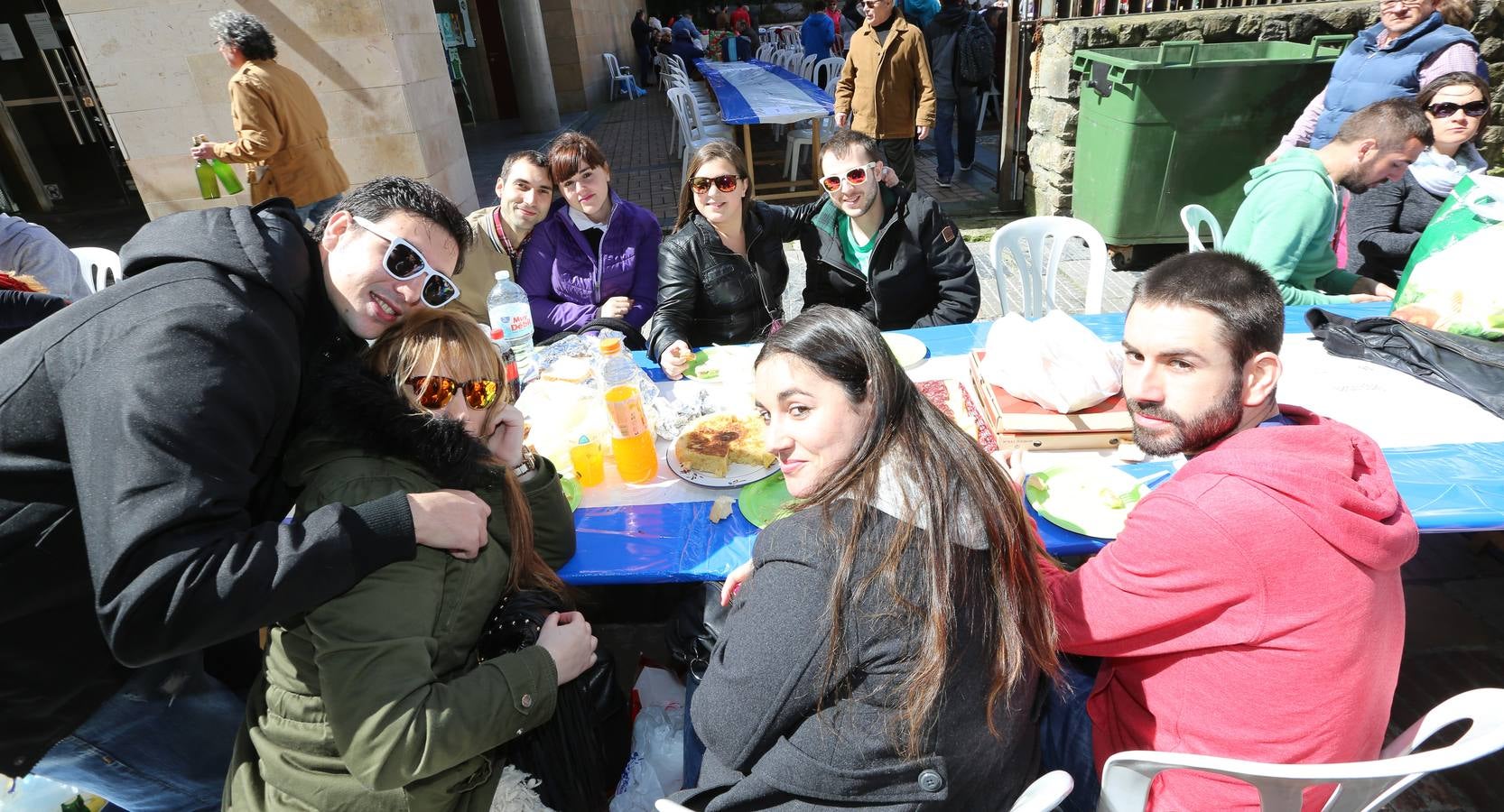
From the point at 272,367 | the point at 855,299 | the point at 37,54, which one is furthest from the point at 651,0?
the point at 272,367

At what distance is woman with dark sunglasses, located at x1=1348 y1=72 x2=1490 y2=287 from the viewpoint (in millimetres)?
3771

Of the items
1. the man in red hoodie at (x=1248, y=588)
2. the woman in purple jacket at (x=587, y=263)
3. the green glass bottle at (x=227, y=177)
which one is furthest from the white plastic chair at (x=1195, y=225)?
the green glass bottle at (x=227, y=177)

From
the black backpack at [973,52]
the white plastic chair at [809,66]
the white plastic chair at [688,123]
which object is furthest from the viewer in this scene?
the white plastic chair at [809,66]

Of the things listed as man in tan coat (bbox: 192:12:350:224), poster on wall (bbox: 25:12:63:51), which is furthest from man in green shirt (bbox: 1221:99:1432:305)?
poster on wall (bbox: 25:12:63:51)

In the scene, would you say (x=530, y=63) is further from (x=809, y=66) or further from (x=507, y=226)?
(x=507, y=226)

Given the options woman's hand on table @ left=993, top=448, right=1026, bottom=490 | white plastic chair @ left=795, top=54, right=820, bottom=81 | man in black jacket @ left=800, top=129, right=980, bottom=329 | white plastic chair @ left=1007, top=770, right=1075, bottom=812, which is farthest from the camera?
white plastic chair @ left=795, top=54, right=820, bottom=81

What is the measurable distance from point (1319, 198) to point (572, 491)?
11.5ft

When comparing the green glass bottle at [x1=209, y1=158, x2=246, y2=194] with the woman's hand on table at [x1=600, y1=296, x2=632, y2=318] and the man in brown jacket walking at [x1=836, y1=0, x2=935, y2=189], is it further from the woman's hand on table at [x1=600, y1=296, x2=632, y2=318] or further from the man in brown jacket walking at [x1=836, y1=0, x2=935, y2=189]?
the man in brown jacket walking at [x1=836, y1=0, x2=935, y2=189]

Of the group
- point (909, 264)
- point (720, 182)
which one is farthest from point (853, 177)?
point (720, 182)

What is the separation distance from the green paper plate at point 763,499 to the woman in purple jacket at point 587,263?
187cm

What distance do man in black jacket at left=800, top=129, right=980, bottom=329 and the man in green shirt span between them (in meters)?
1.37

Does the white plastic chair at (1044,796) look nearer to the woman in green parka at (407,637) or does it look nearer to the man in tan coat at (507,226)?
the woman in green parka at (407,637)

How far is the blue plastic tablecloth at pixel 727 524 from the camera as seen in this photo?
1.94 m

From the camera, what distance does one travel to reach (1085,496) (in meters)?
2.07
